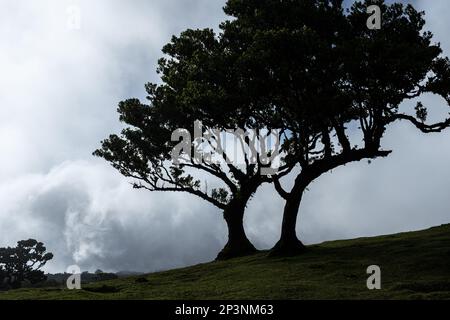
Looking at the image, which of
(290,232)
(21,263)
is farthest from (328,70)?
(21,263)

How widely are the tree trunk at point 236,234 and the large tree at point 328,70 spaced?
335 inches

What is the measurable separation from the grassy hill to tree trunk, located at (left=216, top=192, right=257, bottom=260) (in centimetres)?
784

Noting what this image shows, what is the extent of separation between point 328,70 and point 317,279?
15.0 metres

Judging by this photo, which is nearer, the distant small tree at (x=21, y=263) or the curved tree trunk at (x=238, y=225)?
the curved tree trunk at (x=238, y=225)

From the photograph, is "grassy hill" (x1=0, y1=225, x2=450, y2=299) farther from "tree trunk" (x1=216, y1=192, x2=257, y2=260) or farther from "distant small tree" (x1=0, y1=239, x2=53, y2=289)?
"distant small tree" (x1=0, y1=239, x2=53, y2=289)

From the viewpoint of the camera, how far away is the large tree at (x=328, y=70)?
31.0 m

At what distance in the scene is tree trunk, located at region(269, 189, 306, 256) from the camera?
3738cm

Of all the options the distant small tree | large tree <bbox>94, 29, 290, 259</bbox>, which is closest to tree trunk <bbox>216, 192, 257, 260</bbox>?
large tree <bbox>94, 29, 290, 259</bbox>

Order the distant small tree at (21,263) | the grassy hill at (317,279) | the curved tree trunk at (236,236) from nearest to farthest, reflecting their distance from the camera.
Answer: the grassy hill at (317,279)
the curved tree trunk at (236,236)
the distant small tree at (21,263)

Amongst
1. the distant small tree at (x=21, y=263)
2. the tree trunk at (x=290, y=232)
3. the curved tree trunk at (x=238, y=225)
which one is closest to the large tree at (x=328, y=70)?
the tree trunk at (x=290, y=232)

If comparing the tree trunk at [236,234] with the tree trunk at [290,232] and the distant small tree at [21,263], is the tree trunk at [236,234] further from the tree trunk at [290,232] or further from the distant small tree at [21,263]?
the distant small tree at [21,263]

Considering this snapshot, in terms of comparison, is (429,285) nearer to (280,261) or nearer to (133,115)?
(280,261)
